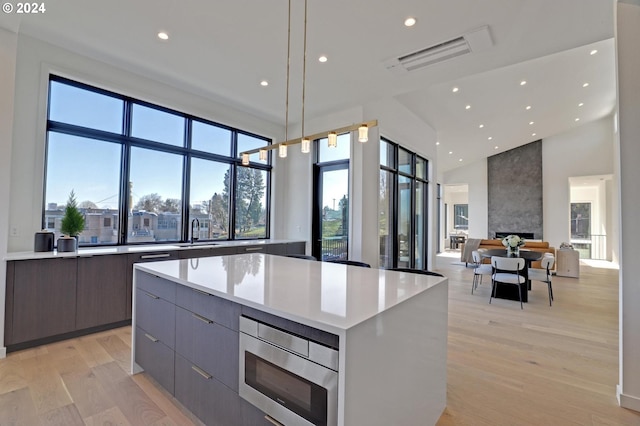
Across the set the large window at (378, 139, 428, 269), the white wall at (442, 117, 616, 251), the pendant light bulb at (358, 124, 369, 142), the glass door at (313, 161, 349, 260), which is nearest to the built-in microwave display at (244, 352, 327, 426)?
the pendant light bulb at (358, 124, 369, 142)

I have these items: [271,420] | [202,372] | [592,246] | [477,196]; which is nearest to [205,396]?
[202,372]

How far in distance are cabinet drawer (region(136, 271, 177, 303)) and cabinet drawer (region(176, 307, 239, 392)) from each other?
155mm

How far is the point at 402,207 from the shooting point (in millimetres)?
6652

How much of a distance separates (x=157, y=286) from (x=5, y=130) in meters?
2.30

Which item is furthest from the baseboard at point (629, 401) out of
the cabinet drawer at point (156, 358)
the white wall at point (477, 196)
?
the white wall at point (477, 196)

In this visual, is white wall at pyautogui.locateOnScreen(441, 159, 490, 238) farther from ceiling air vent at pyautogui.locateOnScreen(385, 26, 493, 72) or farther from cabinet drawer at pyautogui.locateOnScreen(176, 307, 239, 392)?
cabinet drawer at pyautogui.locateOnScreen(176, 307, 239, 392)

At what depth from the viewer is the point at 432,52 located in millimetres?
3428

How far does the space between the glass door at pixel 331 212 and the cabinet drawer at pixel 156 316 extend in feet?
11.2

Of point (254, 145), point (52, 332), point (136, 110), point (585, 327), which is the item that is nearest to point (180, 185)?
point (136, 110)

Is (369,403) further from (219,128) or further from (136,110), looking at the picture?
(219,128)

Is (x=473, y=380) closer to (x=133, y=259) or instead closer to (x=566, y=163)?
(x=133, y=259)

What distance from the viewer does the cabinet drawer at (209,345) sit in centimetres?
163

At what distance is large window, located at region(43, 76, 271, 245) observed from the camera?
3.59 metres

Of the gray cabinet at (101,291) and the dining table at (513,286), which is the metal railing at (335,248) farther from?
the gray cabinet at (101,291)
